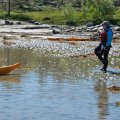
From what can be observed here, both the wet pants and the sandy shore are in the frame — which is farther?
the sandy shore

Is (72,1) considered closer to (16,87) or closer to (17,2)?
(17,2)

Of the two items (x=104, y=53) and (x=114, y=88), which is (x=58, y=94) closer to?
(x=114, y=88)

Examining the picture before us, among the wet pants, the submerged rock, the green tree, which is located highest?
the green tree

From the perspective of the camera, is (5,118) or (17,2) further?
(17,2)

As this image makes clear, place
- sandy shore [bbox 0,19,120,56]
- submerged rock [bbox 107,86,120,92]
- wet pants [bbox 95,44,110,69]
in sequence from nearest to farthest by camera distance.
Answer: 1. submerged rock [bbox 107,86,120,92]
2. wet pants [bbox 95,44,110,69]
3. sandy shore [bbox 0,19,120,56]

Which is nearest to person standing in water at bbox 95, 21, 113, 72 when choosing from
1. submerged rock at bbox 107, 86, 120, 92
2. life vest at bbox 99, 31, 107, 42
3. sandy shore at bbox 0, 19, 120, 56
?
life vest at bbox 99, 31, 107, 42

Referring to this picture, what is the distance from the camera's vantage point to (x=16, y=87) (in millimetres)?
19266

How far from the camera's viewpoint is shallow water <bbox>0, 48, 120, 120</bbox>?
14.4m

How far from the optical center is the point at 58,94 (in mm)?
17797

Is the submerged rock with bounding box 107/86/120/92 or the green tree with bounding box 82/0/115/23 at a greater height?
the green tree with bounding box 82/0/115/23

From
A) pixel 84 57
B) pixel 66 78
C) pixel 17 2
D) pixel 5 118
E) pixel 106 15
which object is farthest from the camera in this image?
pixel 17 2

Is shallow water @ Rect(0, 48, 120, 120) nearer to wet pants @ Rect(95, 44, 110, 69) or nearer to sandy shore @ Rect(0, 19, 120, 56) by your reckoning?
wet pants @ Rect(95, 44, 110, 69)

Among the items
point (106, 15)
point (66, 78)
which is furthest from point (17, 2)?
point (66, 78)

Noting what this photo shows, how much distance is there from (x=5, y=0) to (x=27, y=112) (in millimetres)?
139239
